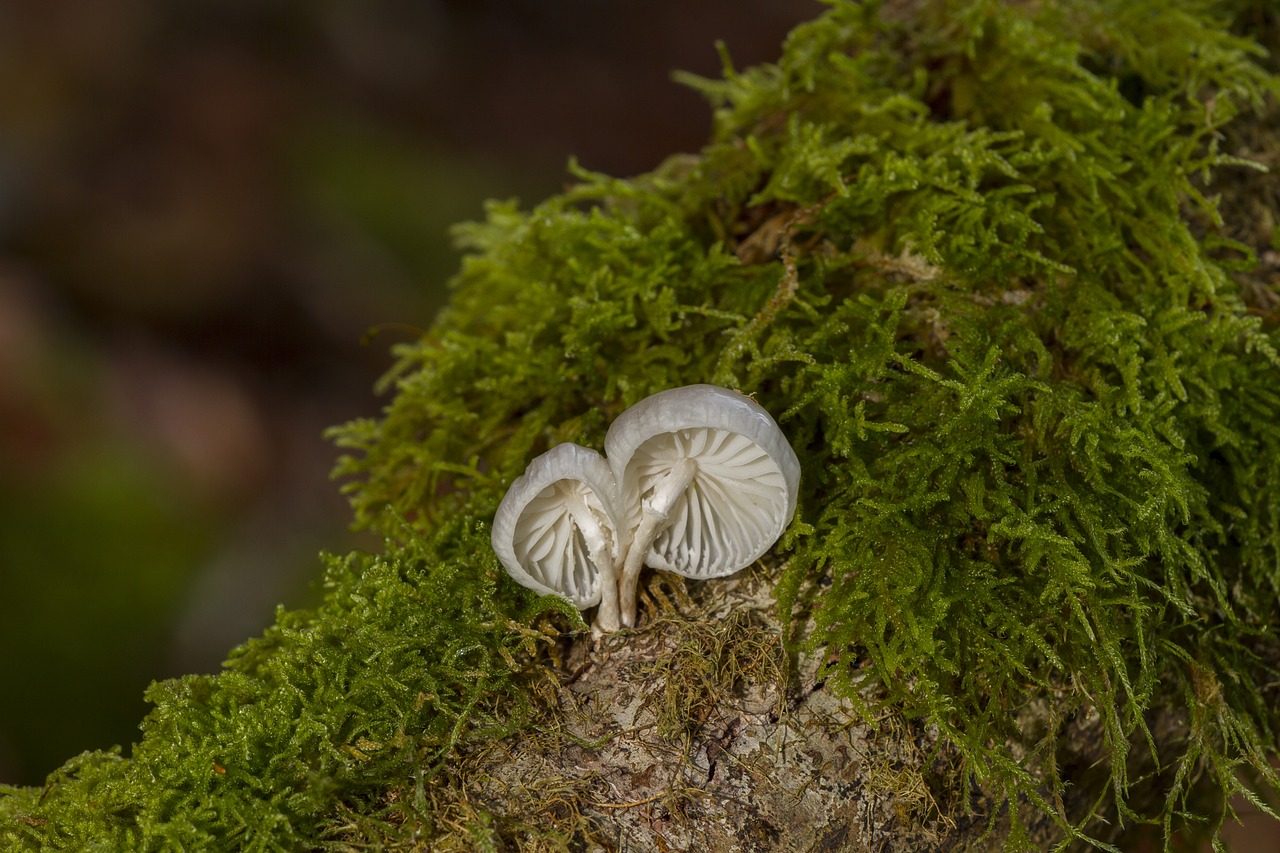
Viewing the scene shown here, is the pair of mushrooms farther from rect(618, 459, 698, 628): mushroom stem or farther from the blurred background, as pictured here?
the blurred background

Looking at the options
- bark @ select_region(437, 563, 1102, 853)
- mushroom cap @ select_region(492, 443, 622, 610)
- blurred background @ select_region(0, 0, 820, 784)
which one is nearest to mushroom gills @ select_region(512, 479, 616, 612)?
mushroom cap @ select_region(492, 443, 622, 610)

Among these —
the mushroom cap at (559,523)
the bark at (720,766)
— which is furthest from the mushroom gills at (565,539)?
the bark at (720,766)

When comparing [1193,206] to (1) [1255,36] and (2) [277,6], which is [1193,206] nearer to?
(1) [1255,36]

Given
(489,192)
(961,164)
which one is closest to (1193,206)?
(961,164)

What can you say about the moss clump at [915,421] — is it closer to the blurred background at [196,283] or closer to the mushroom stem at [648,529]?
the mushroom stem at [648,529]

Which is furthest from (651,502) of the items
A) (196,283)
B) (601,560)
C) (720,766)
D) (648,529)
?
(196,283)

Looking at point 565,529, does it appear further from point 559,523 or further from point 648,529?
point 648,529
